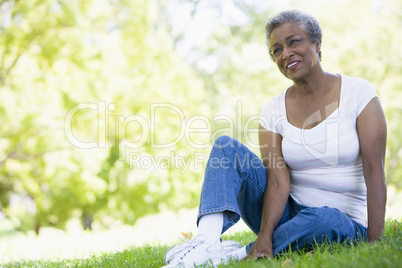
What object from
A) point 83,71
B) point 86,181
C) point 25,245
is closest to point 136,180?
point 86,181

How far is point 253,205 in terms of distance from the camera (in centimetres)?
254

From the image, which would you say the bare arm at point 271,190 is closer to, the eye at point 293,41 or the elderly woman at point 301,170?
the elderly woman at point 301,170

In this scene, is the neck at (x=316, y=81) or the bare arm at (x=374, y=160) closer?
the bare arm at (x=374, y=160)

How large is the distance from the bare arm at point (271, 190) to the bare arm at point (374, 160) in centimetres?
46

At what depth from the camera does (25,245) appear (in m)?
4.35

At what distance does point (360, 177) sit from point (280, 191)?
1.58ft

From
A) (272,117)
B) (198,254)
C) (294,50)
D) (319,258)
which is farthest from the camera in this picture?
(272,117)

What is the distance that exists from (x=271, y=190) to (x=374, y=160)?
1.97ft

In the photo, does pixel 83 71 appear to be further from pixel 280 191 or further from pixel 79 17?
pixel 280 191

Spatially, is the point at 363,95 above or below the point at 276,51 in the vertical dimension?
below

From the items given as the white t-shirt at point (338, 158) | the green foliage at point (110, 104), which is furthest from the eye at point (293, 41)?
the green foliage at point (110, 104)

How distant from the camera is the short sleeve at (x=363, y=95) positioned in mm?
2340

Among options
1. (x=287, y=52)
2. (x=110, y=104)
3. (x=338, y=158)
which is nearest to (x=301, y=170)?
(x=338, y=158)

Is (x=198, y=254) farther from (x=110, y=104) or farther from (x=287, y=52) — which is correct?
(x=110, y=104)
